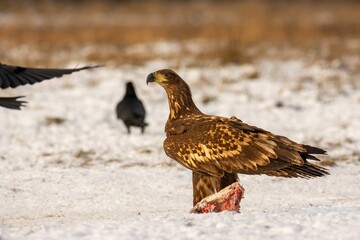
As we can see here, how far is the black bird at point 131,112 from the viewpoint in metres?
10.7

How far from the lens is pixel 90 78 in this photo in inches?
667

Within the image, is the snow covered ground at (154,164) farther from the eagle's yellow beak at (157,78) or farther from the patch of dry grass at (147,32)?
the patch of dry grass at (147,32)

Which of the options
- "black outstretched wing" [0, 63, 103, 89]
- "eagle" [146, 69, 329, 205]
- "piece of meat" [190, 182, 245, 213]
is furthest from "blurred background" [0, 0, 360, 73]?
"piece of meat" [190, 182, 245, 213]

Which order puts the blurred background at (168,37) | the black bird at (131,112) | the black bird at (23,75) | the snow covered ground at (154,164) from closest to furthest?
the snow covered ground at (154,164) < the black bird at (23,75) < the black bird at (131,112) < the blurred background at (168,37)

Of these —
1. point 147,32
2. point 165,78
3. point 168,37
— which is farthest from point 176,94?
point 147,32

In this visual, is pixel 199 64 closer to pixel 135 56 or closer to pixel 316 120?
pixel 135 56

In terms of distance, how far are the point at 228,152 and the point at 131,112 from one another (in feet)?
16.1

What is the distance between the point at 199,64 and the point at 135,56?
9.41ft

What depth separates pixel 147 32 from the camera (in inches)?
1029

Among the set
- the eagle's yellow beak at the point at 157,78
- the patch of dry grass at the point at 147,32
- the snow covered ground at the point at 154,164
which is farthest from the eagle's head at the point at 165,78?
the patch of dry grass at the point at 147,32

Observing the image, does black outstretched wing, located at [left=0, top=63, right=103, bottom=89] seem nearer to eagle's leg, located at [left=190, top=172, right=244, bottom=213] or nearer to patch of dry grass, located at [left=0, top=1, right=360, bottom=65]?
eagle's leg, located at [left=190, top=172, right=244, bottom=213]

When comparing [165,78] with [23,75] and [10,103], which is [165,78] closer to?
[10,103]

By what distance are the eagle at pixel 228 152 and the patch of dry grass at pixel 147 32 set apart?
1206 cm

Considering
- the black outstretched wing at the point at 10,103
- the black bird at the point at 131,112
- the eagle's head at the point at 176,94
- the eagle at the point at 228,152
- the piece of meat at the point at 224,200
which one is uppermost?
the black bird at the point at 131,112
